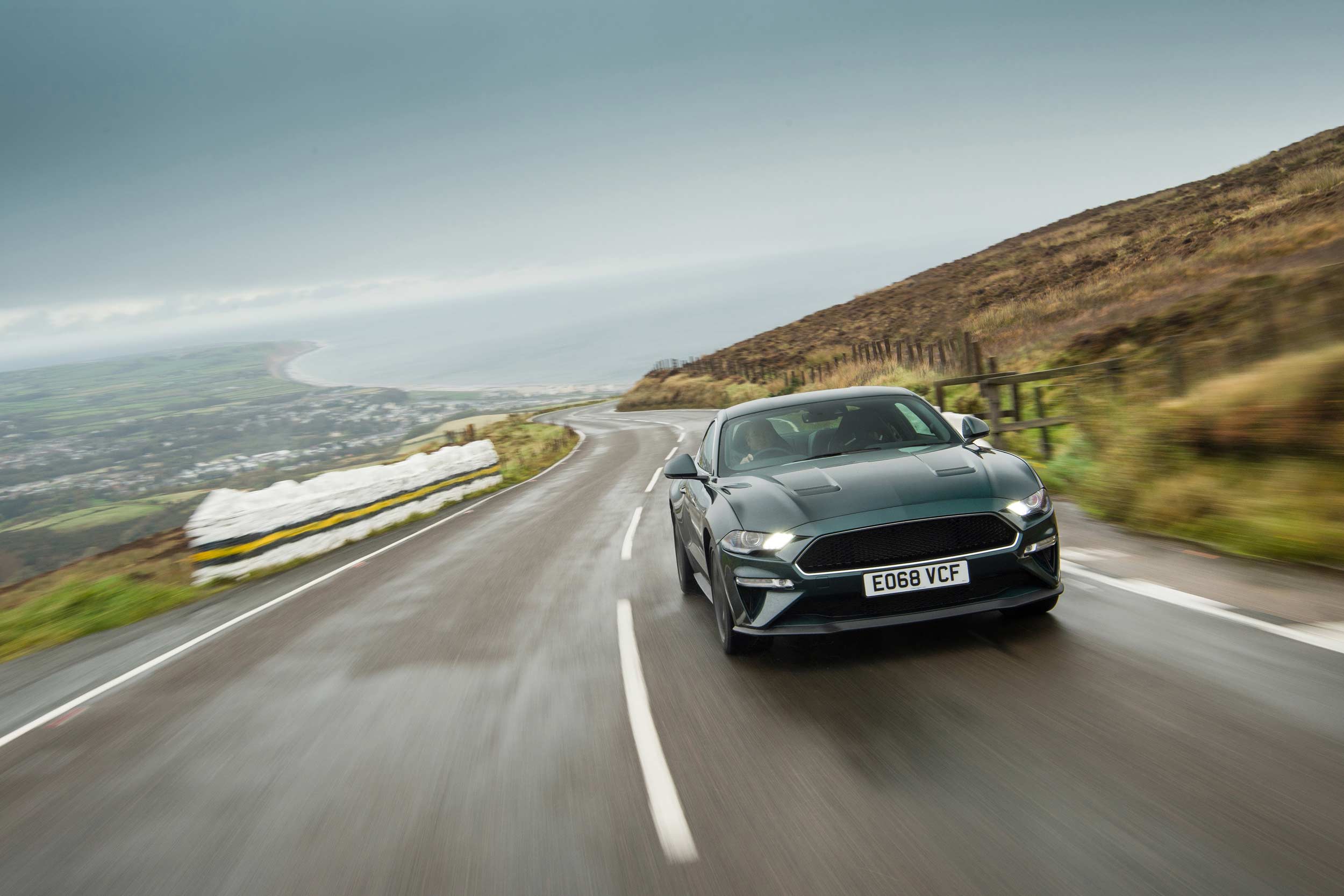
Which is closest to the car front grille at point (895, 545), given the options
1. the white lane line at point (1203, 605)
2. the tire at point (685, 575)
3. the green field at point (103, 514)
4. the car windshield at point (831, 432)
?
the car windshield at point (831, 432)

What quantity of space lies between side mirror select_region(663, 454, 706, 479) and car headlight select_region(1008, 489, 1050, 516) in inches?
86.9

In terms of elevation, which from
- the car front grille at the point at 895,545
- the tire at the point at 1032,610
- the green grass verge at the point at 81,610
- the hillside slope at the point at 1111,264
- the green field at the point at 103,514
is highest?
the hillside slope at the point at 1111,264

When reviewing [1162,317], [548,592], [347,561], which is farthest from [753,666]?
[1162,317]

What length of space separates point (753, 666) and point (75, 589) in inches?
394

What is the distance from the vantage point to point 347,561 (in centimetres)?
1166

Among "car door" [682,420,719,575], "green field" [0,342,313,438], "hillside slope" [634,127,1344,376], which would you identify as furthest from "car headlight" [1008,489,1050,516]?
"green field" [0,342,313,438]

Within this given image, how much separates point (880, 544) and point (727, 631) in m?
1.12

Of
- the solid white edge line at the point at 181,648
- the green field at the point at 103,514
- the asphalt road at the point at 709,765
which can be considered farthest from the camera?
the green field at the point at 103,514

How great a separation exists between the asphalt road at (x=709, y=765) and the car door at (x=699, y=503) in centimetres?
52

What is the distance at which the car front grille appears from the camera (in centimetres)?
422

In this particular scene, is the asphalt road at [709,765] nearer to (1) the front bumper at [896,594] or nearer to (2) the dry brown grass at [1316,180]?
(1) the front bumper at [896,594]

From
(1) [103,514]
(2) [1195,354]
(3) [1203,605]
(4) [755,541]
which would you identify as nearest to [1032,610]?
(3) [1203,605]

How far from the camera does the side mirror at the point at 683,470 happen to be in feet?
19.6

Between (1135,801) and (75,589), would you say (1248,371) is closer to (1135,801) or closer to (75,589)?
(1135,801)
